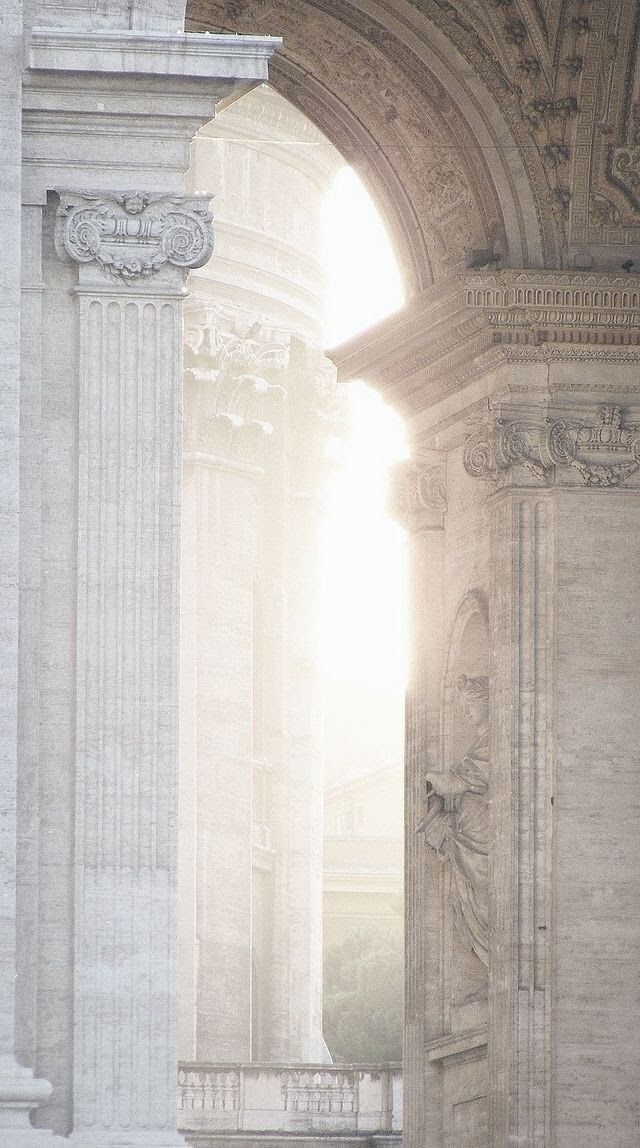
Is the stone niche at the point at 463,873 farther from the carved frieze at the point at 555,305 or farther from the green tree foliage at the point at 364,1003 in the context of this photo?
the green tree foliage at the point at 364,1003

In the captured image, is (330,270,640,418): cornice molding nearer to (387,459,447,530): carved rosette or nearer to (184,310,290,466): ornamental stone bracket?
(387,459,447,530): carved rosette

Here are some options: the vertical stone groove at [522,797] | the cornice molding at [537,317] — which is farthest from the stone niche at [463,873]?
the cornice molding at [537,317]

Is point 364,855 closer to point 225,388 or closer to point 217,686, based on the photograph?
point 217,686

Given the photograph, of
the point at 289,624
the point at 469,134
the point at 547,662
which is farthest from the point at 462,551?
the point at 289,624

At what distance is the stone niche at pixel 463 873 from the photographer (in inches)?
1380

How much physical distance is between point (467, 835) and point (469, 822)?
15cm

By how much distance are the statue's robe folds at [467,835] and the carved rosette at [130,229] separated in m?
11.5

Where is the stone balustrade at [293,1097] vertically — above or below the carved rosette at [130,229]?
below

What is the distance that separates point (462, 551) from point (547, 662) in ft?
7.23

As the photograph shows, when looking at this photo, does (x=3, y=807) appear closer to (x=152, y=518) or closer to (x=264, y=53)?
(x=152, y=518)

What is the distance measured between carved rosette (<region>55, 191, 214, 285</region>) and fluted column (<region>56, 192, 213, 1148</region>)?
0.01m

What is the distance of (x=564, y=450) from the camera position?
34.6 metres

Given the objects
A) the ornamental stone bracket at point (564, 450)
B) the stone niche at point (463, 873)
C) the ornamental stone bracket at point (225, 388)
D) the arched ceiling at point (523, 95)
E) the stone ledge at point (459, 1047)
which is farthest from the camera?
the ornamental stone bracket at point (225, 388)

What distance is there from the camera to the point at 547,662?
34438mm
